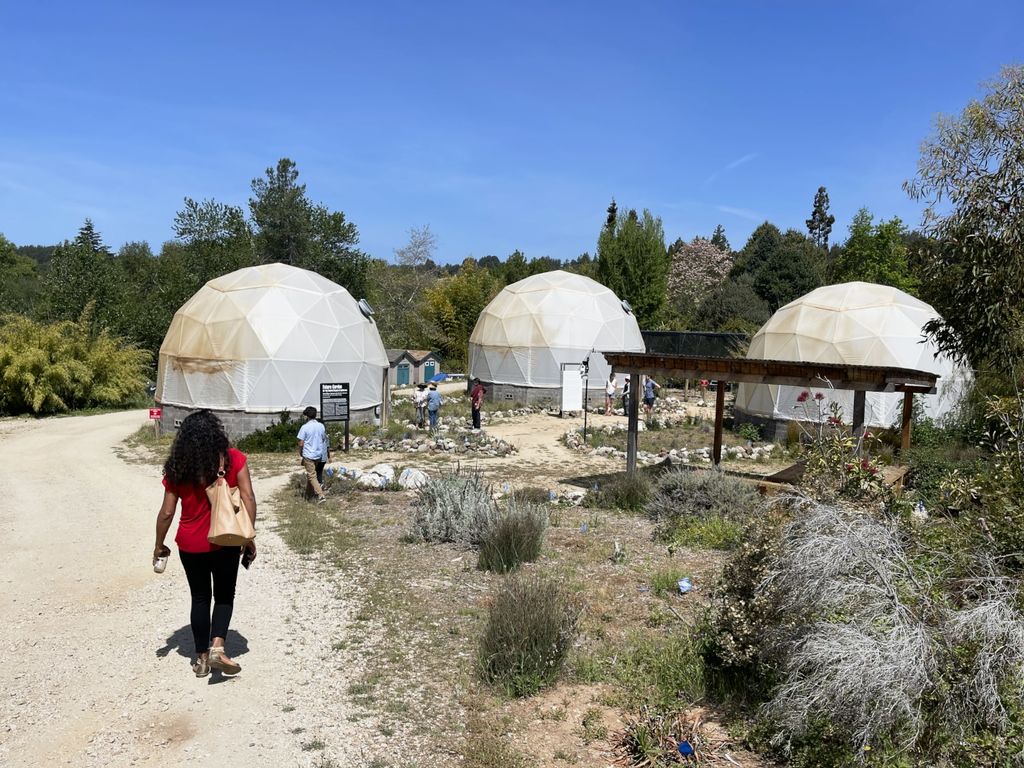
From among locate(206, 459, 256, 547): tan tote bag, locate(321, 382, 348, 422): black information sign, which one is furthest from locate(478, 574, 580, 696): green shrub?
locate(321, 382, 348, 422): black information sign

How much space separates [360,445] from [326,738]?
14151 millimetres

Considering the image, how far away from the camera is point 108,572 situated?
27.9 ft

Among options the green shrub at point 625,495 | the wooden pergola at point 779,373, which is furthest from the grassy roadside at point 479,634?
the wooden pergola at point 779,373

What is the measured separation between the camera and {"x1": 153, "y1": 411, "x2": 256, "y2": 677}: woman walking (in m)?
5.36

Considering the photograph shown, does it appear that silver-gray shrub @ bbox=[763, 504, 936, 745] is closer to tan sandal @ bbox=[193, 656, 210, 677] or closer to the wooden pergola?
tan sandal @ bbox=[193, 656, 210, 677]

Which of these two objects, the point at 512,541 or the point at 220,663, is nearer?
the point at 220,663

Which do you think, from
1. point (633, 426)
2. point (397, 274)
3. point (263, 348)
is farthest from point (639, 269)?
point (633, 426)

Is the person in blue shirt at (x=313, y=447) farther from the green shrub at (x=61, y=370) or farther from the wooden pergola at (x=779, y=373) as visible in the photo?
the green shrub at (x=61, y=370)

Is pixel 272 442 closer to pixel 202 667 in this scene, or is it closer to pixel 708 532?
pixel 708 532

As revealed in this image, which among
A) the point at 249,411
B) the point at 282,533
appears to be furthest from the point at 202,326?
the point at 282,533

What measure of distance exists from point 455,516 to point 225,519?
16.1ft

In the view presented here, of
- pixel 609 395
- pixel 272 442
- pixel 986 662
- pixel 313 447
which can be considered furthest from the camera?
pixel 609 395

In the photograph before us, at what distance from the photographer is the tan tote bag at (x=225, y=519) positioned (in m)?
5.28

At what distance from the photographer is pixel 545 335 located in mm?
30281
